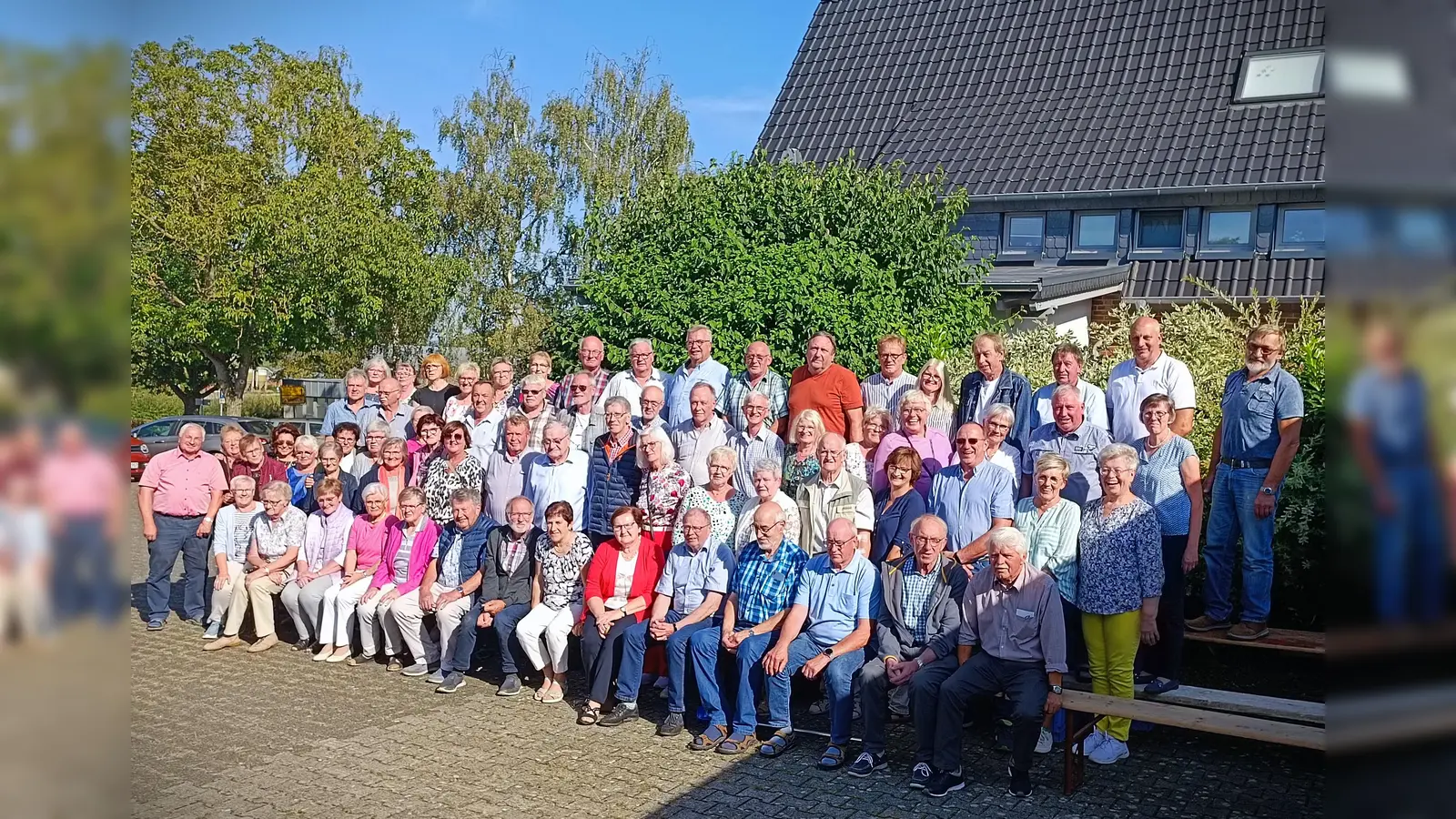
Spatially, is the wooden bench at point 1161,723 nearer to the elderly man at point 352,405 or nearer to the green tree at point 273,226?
the elderly man at point 352,405

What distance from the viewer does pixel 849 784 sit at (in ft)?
19.9

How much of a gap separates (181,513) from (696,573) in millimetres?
5089

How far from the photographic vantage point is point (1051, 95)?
21.0 meters

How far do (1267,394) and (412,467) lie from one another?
603 centimetres

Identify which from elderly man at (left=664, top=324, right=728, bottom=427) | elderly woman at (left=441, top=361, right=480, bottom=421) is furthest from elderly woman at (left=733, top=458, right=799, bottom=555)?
elderly woman at (left=441, top=361, right=480, bottom=421)

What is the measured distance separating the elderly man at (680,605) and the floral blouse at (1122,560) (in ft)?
6.80

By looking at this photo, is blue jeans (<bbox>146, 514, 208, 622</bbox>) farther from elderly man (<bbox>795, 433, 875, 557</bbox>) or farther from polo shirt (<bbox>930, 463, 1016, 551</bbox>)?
polo shirt (<bbox>930, 463, 1016, 551</bbox>)

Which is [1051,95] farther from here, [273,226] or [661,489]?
[661,489]

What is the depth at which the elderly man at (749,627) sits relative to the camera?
263 inches

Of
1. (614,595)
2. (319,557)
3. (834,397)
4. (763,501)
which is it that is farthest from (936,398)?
(319,557)
